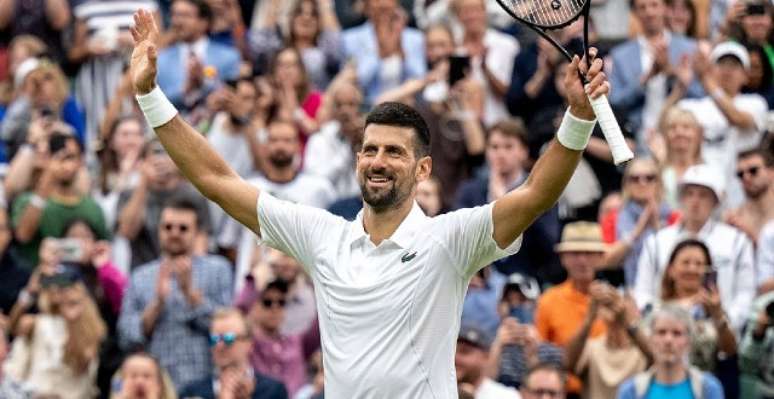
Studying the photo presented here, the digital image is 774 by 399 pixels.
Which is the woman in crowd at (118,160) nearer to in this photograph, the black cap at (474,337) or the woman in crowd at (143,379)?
the woman in crowd at (143,379)

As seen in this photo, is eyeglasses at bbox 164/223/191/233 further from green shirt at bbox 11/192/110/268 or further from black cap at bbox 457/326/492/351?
black cap at bbox 457/326/492/351

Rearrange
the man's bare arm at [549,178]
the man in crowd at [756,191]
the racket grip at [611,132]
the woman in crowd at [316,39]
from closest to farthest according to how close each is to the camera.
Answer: the racket grip at [611,132], the man's bare arm at [549,178], the man in crowd at [756,191], the woman in crowd at [316,39]

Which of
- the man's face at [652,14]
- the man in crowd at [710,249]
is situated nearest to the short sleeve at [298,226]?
the man in crowd at [710,249]

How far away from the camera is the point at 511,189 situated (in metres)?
13.8

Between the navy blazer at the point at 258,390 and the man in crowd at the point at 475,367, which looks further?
the navy blazer at the point at 258,390

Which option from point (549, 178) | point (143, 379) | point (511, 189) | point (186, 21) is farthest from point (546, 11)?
point (186, 21)

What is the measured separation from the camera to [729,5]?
16484 millimetres

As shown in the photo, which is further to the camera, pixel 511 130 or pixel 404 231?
pixel 511 130

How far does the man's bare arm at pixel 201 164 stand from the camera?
310 inches

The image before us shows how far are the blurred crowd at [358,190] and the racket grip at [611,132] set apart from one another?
14.2 ft

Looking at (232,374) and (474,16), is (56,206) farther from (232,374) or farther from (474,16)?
(474,16)

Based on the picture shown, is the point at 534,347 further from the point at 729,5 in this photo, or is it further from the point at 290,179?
the point at 729,5

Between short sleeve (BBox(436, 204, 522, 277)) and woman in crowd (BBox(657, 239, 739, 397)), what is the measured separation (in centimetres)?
445

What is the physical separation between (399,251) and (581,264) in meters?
5.27
